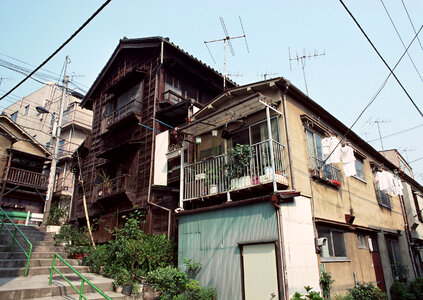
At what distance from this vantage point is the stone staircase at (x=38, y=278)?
7.97 m

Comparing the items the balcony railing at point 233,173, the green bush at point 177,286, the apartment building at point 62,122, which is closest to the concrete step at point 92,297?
the green bush at point 177,286

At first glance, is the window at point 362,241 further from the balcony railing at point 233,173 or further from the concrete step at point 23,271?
the concrete step at point 23,271

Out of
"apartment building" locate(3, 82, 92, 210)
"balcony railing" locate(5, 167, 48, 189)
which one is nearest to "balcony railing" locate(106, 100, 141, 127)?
"apartment building" locate(3, 82, 92, 210)

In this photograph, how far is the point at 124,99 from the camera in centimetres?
1822

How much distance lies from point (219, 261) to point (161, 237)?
3606 mm

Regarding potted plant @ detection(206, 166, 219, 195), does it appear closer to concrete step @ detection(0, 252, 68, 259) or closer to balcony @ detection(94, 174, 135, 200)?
balcony @ detection(94, 174, 135, 200)

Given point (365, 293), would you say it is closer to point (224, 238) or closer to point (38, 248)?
point (224, 238)

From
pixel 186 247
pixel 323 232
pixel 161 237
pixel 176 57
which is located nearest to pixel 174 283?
pixel 186 247

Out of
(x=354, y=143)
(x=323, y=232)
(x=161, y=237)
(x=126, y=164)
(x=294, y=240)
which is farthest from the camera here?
(x=126, y=164)

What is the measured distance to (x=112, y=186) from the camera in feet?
52.9

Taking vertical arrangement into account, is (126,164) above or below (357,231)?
above

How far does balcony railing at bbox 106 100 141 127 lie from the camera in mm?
16219

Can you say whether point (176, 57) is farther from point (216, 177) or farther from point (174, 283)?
point (174, 283)

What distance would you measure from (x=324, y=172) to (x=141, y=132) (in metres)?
9.50
